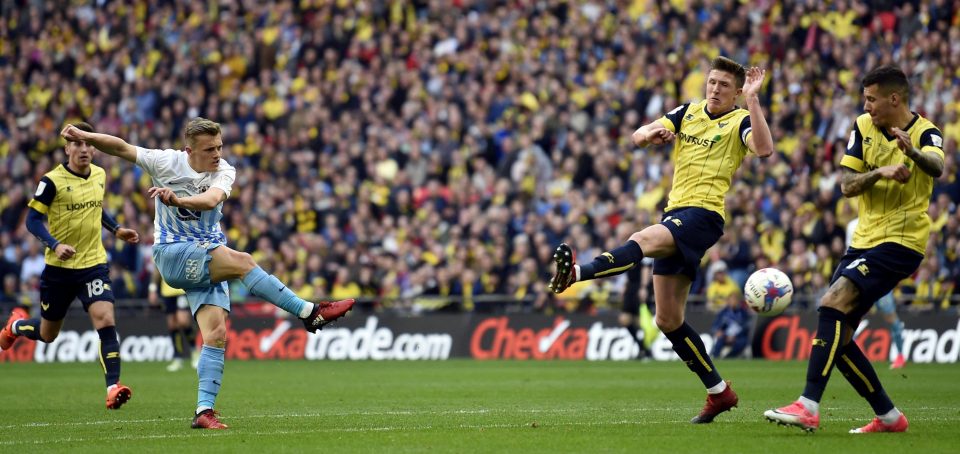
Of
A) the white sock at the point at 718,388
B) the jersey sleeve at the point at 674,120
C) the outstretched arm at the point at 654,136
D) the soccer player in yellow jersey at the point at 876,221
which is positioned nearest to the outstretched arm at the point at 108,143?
the outstretched arm at the point at 654,136

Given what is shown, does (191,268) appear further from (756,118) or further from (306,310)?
(756,118)

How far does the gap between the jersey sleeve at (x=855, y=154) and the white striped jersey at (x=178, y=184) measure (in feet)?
15.6

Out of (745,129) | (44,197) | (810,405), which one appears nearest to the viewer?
(810,405)

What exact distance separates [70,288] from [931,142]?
8785 millimetres

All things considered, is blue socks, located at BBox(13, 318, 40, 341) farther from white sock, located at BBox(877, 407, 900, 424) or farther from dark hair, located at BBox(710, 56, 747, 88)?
white sock, located at BBox(877, 407, 900, 424)

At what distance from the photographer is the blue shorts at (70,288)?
13766 millimetres

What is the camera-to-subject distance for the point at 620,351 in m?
25.0

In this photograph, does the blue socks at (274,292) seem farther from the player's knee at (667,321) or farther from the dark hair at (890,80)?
the dark hair at (890,80)

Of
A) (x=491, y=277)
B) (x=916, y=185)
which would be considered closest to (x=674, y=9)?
(x=491, y=277)

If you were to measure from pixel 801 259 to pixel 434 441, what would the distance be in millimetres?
14600

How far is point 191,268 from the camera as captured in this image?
420 inches

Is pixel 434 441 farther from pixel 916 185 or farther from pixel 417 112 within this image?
pixel 417 112

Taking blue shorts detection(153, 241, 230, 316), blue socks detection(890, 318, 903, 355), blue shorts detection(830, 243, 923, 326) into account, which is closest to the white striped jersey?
blue shorts detection(153, 241, 230, 316)

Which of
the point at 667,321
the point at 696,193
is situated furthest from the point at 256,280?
the point at 696,193
